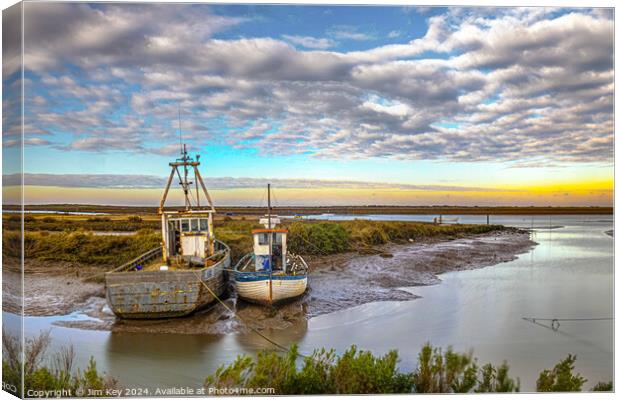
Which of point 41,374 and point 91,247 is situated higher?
point 91,247

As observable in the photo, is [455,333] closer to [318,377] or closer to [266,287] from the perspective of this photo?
[318,377]

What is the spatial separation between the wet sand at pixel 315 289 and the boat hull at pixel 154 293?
19cm

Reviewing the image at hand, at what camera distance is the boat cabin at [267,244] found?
10.3 m

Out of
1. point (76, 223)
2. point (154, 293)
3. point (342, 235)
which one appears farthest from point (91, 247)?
point (342, 235)

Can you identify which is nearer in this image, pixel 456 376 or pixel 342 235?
pixel 456 376

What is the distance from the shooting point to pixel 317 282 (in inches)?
448

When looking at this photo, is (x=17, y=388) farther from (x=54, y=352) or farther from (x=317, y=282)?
(x=317, y=282)

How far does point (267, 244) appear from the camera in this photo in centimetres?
1052

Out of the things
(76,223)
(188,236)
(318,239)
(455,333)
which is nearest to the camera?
(455,333)

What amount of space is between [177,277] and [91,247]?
23.1 ft

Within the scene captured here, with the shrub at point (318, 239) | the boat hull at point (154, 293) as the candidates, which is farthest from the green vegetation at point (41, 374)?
the shrub at point (318, 239)

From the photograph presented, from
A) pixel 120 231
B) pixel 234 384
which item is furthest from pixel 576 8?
pixel 120 231

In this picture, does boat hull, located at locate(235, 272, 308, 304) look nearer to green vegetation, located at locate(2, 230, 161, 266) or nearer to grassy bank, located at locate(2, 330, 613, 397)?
grassy bank, located at locate(2, 330, 613, 397)

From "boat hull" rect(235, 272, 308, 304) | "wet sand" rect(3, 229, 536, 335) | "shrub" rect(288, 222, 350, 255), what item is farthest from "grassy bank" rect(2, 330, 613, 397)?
"shrub" rect(288, 222, 350, 255)
